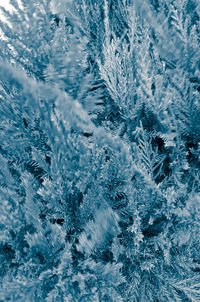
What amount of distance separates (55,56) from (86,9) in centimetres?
29

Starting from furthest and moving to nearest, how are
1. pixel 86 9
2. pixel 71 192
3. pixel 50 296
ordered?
pixel 86 9 < pixel 71 192 < pixel 50 296

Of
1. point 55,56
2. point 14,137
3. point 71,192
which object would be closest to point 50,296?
point 71,192

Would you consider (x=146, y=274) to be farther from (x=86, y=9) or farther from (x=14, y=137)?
(x=86, y=9)

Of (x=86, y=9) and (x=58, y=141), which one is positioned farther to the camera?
(x=86, y=9)

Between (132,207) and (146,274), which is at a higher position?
(132,207)

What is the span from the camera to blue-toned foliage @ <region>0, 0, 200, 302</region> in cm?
57

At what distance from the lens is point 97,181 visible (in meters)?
0.62

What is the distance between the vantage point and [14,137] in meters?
0.73

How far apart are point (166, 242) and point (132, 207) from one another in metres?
0.11

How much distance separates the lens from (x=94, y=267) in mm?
581

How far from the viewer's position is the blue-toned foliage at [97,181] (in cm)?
57

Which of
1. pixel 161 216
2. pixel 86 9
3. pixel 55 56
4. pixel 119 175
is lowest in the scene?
pixel 161 216

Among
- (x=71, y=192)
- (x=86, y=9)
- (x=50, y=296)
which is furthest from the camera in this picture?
(x=86, y=9)

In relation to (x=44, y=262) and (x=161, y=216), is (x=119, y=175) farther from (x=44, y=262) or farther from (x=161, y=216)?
(x=44, y=262)
